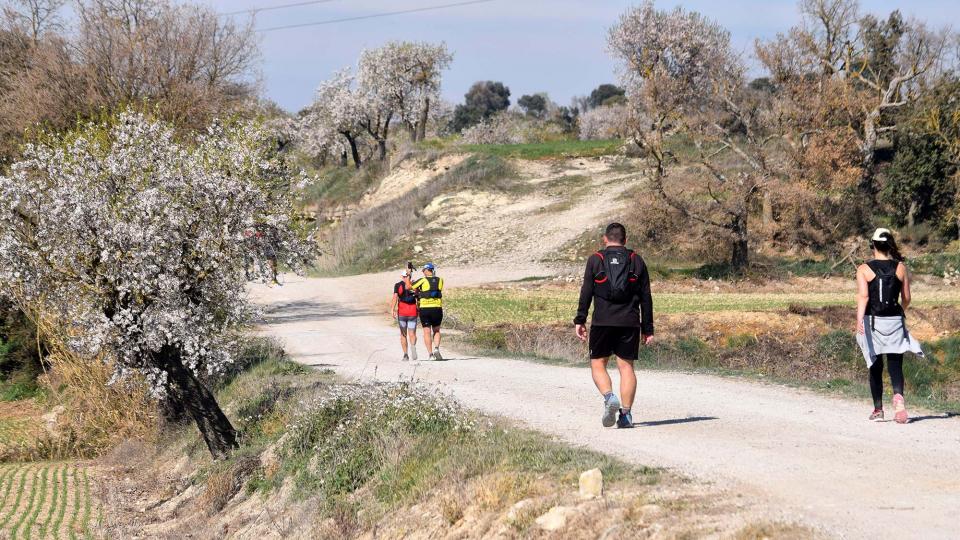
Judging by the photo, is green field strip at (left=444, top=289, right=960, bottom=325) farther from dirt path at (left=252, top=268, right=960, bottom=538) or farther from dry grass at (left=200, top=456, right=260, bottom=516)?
dry grass at (left=200, top=456, right=260, bottom=516)

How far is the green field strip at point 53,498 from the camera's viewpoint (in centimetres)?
1420

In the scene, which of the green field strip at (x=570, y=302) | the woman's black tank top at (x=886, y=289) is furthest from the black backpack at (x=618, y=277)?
the green field strip at (x=570, y=302)

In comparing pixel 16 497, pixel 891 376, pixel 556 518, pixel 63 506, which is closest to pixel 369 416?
pixel 556 518

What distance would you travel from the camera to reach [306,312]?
108 ft

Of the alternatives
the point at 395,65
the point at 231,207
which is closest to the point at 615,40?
the point at 395,65

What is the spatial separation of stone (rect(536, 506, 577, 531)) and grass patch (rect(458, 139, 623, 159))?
61.9 meters

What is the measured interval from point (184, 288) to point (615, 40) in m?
67.6

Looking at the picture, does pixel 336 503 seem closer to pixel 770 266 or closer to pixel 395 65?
pixel 770 266

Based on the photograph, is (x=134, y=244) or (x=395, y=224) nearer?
(x=134, y=244)

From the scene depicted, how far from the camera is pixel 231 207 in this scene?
14484 millimetres

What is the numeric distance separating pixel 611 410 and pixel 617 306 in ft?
3.62

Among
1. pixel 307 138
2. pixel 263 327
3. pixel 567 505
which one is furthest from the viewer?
pixel 307 138

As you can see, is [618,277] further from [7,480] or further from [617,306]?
[7,480]

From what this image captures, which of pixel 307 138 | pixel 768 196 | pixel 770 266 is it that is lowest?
pixel 770 266
